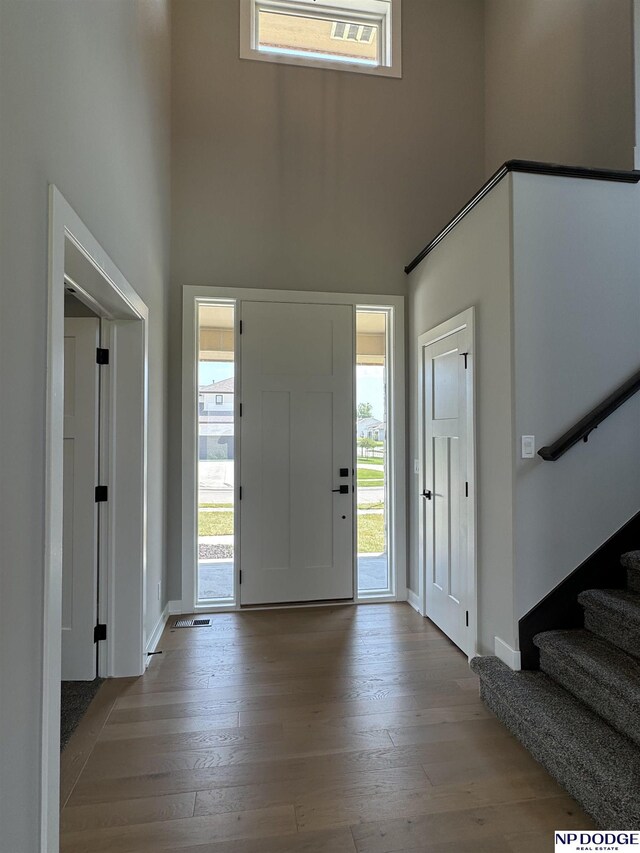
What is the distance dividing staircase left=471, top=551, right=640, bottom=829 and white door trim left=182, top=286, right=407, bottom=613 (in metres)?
1.51

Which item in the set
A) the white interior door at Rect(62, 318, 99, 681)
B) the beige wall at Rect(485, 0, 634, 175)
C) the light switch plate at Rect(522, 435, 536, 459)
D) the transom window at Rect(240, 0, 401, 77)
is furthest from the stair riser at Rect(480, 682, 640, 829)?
the transom window at Rect(240, 0, 401, 77)

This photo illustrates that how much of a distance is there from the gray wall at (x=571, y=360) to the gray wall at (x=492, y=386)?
0.06 metres

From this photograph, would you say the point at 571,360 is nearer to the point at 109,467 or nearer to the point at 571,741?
the point at 571,741

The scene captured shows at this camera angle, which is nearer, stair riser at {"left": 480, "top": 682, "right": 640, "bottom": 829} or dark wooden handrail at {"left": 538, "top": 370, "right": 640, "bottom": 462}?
stair riser at {"left": 480, "top": 682, "right": 640, "bottom": 829}

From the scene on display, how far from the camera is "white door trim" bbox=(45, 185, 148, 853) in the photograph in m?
1.35

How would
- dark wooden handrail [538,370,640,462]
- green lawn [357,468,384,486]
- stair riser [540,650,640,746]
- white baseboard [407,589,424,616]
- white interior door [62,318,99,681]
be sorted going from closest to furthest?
stair riser [540,650,640,746] → dark wooden handrail [538,370,640,462] → white interior door [62,318,99,681] → white baseboard [407,589,424,616] → green lawn [357,468,384,486]

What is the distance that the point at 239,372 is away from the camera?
3.75 m

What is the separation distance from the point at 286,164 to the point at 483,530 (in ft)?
10.7

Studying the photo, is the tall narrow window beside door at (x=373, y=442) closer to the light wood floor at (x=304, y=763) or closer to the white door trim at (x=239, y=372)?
the white door trim at (x=239, y=372)

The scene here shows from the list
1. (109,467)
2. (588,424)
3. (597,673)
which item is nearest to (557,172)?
(588,424)

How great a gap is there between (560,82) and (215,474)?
3877 mm

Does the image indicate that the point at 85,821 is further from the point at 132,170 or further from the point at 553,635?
the point at 132,170

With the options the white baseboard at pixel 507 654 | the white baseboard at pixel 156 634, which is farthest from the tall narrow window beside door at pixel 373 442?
the white baseboard at pixel 156 634

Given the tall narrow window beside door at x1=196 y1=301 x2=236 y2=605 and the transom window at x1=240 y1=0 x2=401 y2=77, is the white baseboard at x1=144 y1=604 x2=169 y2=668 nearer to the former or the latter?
the tall narrow window beside door at x1=196 y1=301 x2=236 y2=605
